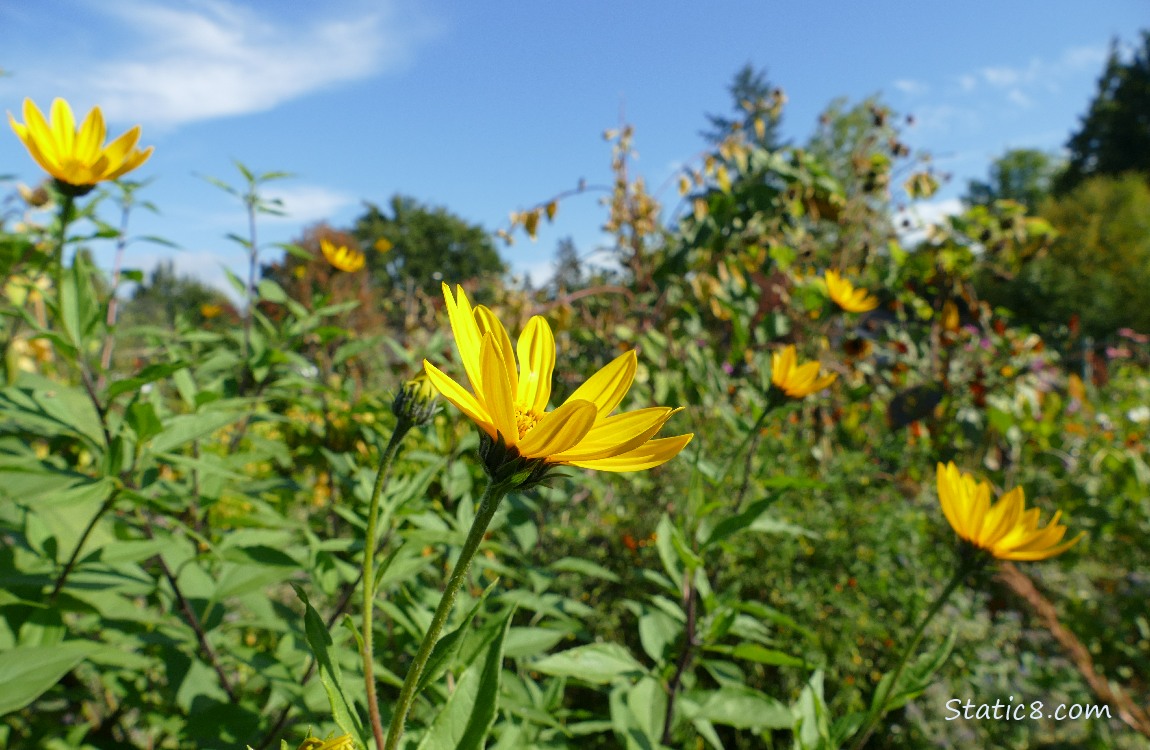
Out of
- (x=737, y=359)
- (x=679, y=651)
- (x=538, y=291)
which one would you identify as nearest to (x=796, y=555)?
(x=737, y=359)

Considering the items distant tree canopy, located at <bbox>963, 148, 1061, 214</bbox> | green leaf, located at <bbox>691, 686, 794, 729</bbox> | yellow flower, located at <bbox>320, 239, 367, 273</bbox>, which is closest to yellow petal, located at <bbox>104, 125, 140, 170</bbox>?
yellow flower, located at <bbox>320, 239, 367, 273</bbox>

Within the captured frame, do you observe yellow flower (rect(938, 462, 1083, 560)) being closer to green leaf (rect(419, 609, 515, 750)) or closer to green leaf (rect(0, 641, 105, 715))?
green leaf (rect(419, 609, 515, 750))

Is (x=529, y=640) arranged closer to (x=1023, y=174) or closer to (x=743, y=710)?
(x=743, y=710)

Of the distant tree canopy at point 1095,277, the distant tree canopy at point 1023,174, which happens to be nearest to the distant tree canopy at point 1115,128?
the distant tree canopy at point 1023,174

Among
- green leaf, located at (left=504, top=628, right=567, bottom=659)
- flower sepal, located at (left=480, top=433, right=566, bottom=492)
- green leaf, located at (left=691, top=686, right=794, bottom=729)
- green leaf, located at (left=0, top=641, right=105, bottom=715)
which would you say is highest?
flower sepal, located at (left=480, top=433, right=566, bottom=492)

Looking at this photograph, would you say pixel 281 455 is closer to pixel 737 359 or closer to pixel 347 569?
pixel 347 569

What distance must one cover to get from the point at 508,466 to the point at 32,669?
0.66 m

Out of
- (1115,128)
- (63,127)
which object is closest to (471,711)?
(63,127)

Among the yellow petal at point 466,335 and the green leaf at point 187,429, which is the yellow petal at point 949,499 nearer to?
the yellow petal at point 466,335

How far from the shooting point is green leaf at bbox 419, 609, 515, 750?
525 mm

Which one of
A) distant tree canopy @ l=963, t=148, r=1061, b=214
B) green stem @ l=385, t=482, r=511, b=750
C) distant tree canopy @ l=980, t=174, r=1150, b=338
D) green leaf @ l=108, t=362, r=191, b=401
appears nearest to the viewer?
green stem @ l=385, t=482, r=511, b=750

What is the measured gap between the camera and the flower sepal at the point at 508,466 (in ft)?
1.71

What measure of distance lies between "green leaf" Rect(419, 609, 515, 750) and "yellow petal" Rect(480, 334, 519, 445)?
156mm

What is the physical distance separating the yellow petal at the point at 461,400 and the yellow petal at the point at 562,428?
1.6 inches
